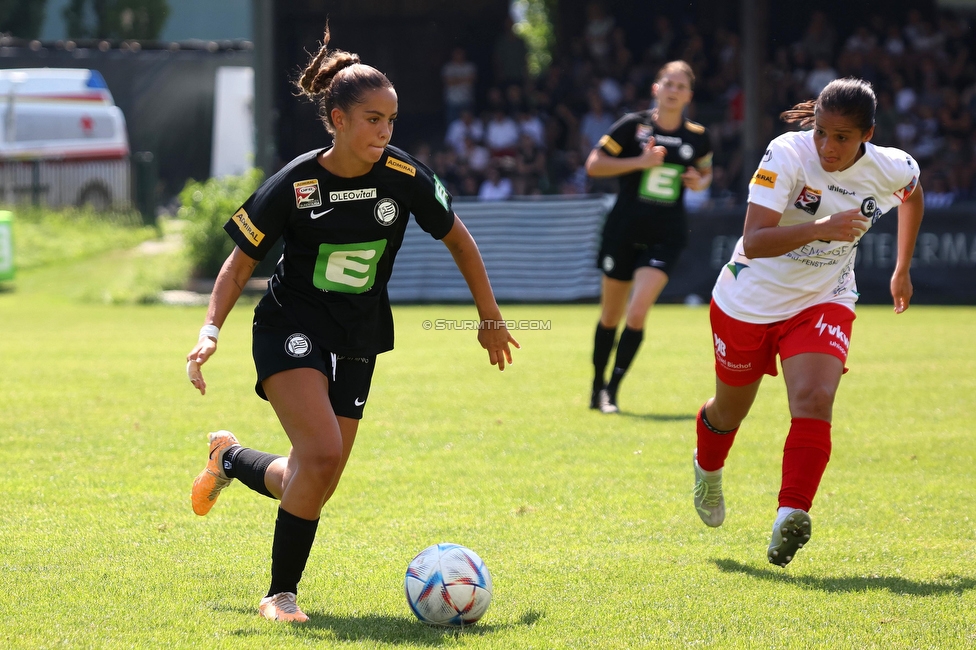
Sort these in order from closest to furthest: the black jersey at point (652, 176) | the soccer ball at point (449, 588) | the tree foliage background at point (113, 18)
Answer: the soccer ball at point (449, 588) → the black jersey at point (652, 176) → the tree foliage background at point (113, 18)

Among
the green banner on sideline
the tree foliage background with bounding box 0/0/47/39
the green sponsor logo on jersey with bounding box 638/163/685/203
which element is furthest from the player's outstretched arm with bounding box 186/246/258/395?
the tree foliage background with bounding box 0/0/47/39

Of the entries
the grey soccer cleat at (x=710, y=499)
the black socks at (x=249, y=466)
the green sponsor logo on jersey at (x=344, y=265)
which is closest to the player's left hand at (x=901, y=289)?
the grey soccer cleat at (x=710, y=499)

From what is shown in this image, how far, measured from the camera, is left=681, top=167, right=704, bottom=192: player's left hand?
8328 mm

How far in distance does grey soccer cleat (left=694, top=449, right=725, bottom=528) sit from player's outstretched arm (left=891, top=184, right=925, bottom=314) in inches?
43.2

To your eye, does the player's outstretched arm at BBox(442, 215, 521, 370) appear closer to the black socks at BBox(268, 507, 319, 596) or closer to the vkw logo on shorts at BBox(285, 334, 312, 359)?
the vkw logo on shorts at BBox(285, 334, 312, 359)

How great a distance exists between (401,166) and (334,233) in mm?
342

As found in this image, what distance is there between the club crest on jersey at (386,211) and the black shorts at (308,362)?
0.49 m

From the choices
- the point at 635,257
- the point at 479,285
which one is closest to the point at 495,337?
the point at 479,285

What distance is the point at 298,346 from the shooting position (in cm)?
418

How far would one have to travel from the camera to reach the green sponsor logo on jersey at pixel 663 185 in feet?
28.5

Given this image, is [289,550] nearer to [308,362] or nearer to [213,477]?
[308,362]

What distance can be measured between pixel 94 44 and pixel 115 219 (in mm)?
9983

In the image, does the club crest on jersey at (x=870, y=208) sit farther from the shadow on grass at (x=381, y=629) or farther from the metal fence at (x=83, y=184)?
the metal fence at (x=83, y=184)

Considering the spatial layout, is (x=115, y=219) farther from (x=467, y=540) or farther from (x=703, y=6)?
(x=467, y=540)
